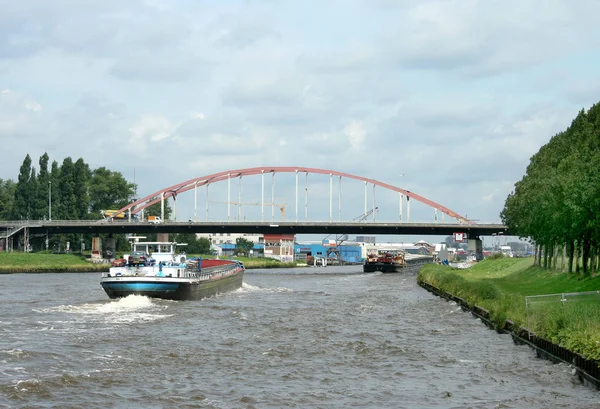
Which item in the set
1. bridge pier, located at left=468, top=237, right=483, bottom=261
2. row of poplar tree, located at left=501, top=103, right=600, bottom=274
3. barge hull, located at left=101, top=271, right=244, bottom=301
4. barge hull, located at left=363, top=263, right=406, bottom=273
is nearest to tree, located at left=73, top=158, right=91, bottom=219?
barge hull, located at left=363, top=263, right=406, bottom=273

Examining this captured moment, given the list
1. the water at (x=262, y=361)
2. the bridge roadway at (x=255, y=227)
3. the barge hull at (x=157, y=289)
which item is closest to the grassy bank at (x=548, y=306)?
the water at (x=262, y=361)

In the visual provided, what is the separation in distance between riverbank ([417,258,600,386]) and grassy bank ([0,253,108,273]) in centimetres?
7126

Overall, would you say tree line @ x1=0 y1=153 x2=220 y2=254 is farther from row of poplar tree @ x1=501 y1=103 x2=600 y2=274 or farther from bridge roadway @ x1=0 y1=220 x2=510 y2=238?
row of poplar tree @ x1=501 y1=103 x2=600 y2=274

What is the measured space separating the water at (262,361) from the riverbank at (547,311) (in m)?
0.73

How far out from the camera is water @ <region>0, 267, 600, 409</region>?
23672mm

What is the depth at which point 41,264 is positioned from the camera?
410 ft

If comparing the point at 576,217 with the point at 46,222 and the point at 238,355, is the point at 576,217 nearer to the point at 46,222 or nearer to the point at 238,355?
the point at 238,355

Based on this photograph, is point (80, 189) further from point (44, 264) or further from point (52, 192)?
point (44, 264)

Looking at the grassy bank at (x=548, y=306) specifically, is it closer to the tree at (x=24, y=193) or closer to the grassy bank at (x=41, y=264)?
the grassy bank at (x=41, y=264)

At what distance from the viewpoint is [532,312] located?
3422cm

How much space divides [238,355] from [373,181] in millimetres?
145069

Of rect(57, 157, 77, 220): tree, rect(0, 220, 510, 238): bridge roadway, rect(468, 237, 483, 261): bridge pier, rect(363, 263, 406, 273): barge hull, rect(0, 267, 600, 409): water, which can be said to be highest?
rect(57, 157, 77, 220): tree

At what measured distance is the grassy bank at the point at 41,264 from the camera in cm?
11938

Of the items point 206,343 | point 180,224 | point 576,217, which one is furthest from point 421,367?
point 180,224
